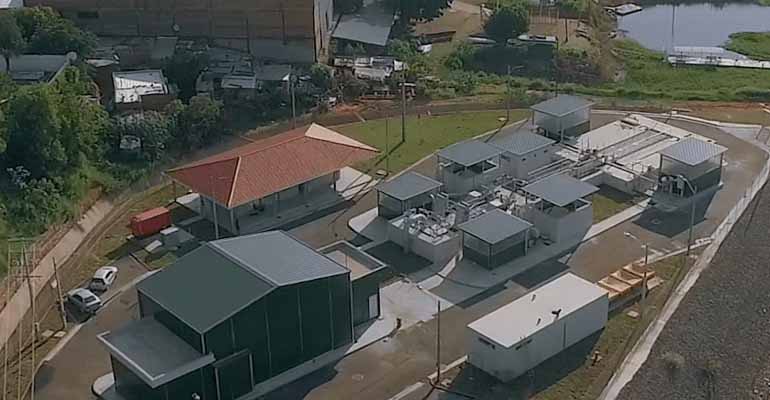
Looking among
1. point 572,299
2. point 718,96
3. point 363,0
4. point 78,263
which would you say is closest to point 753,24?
point 718,96

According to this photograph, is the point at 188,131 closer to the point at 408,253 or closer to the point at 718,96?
the point at 408,253

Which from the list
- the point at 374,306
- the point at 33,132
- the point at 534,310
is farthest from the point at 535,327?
the point at 33,132

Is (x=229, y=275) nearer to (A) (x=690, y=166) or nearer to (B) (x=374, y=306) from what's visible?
(B) (x=374, y=306)

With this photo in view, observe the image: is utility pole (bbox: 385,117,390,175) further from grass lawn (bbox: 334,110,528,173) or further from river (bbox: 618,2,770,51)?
river (bbox: 618,2,770,51)

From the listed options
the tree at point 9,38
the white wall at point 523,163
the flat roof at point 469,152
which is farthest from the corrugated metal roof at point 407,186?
the tree at point 9,38

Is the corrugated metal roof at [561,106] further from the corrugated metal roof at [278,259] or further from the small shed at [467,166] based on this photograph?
the corrugated metal roof at [278,259]
